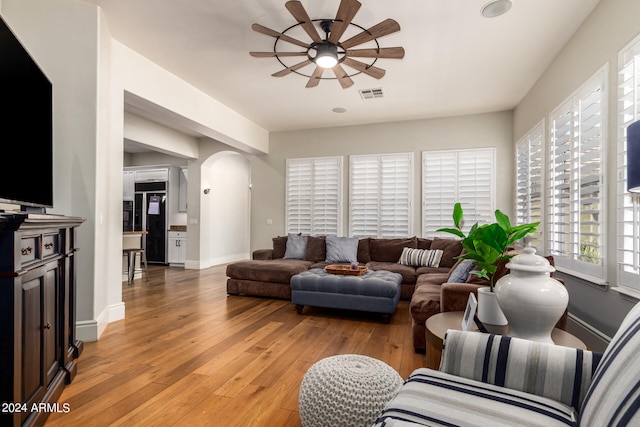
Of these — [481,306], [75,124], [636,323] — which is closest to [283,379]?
[481,306]

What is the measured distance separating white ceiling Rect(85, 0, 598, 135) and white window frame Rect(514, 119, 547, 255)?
28.6 inches

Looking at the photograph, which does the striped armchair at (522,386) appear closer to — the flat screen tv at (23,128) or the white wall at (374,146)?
the flat screen tv at (23,128)

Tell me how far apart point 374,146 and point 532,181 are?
8.80 ft

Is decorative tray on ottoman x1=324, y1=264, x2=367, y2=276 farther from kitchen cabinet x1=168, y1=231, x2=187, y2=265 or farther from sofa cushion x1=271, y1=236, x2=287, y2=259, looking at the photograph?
kitchen cabinet x1=168, y1=231, x2=187, y2=265

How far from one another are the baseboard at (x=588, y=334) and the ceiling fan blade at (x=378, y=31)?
2862 mm

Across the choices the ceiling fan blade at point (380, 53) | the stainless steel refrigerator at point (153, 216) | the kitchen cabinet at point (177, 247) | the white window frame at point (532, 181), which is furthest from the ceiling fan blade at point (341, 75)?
the stainless steel refrigerator at point (153, 216)

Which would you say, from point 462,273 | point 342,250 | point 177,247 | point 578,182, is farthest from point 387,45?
point 177,247

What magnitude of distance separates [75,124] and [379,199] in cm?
458

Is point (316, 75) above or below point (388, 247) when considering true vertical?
above

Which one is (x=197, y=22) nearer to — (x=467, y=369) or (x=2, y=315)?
(x=2, y=315)

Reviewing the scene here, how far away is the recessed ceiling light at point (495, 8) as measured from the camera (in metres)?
2.82

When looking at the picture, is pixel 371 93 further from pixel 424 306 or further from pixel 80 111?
pixel 80 111

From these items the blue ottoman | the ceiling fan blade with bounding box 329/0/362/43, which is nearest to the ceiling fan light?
the ceiling fan blade with bounding box 329/0/362/43

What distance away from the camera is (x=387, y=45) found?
11.7ft
